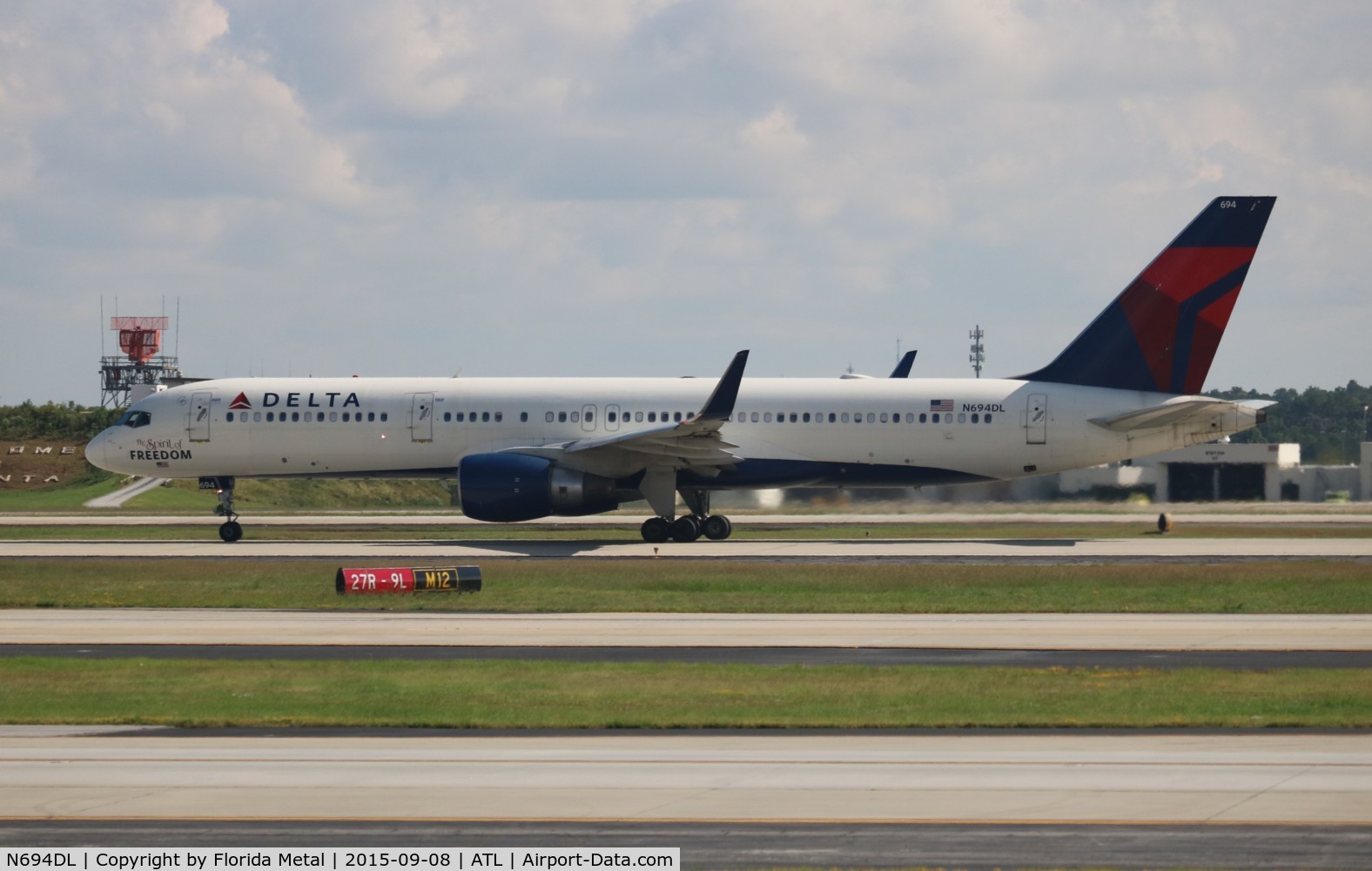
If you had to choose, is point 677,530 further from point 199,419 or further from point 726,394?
point 199,419

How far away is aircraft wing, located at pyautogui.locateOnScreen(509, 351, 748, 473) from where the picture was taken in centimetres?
3884

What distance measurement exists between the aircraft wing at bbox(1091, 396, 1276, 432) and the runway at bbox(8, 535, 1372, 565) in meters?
3.17

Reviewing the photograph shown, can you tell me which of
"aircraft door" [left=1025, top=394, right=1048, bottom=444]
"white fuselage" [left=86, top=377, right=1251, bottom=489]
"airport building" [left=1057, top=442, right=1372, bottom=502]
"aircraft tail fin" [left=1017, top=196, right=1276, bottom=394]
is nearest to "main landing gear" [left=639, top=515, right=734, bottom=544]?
"white fuselage" [left=86, top=377, right=1251, bottom=489]

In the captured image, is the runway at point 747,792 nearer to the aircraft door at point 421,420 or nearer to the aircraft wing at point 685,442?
the aircraft wing at point 685,442

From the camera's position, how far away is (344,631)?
2455cm

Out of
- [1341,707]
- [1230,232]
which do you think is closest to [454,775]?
[1341,707]

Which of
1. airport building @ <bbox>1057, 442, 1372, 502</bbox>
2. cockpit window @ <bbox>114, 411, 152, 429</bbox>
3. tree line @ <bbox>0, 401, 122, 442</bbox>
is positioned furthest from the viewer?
tree line @ <bbox>0, 401, 122, 442</bbox>

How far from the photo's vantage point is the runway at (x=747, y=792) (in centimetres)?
1101

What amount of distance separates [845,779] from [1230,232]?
33042mm

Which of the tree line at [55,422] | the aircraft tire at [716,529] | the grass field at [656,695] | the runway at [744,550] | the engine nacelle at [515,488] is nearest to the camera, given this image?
the grass field at [656,695]

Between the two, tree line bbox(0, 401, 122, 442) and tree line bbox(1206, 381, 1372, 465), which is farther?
tree line bbox(1206, 381, 1372, 465)

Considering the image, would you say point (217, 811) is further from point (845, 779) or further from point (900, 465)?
point (900, 465)
